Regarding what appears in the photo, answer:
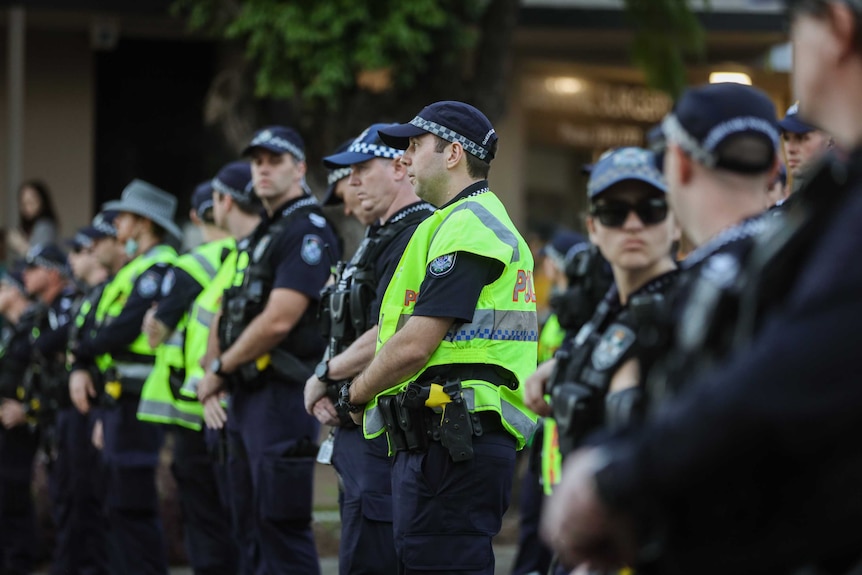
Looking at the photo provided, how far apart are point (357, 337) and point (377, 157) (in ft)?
2.67

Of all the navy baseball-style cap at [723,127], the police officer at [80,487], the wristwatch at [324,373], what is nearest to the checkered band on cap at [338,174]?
the wristwatch at [324,373]

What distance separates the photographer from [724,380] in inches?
87.7

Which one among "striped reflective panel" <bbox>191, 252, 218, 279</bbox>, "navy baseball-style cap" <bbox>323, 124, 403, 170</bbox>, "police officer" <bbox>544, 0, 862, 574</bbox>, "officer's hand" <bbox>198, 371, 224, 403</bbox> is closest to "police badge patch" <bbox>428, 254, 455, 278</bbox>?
"navy baseball-style cap" <bbox>323, 124, 403, 170</bbox>

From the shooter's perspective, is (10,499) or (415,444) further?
(10,499)

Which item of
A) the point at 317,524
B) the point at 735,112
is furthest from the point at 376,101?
the point at 735,112

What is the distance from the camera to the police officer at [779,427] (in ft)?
7.02

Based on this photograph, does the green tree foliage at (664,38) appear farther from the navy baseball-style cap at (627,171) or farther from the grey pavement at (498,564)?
the navy baseball-style cap at (627,171)

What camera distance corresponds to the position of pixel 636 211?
144 inches

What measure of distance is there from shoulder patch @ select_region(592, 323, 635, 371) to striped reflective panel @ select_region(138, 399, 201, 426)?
15.7 feet

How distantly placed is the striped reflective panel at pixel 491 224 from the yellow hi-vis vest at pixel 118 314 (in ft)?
12.2

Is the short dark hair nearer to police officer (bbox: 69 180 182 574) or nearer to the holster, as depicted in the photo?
the holster

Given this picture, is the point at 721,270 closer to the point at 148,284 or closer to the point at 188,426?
the point at 188,426

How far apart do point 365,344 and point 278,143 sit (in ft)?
5.45

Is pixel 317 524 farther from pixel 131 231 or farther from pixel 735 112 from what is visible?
pixel 735 112
